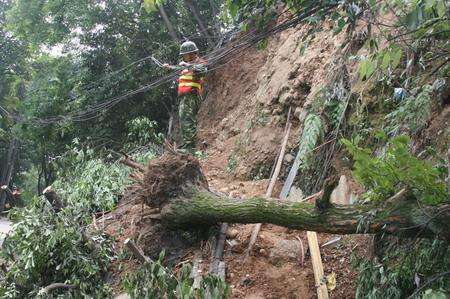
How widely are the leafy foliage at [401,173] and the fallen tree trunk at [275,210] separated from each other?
3.2 inches

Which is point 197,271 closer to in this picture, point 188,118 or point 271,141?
point 271,141

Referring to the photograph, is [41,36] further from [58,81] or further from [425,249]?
[425,249]

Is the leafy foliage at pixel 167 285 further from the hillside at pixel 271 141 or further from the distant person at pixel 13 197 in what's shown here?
the distant person at pixel 13 197

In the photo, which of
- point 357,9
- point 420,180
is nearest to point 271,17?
point 357,9

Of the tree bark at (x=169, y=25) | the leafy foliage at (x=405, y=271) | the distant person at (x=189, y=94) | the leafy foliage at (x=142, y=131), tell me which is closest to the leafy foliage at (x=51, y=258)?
the leafy foliage at (x=405, y=271)

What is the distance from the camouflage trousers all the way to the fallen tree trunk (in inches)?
177

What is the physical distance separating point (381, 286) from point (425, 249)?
1.42ft

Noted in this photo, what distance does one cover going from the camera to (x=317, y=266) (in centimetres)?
469

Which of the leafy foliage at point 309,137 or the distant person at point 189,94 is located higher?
the distant person at point 189,94

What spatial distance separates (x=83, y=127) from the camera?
1255 cm

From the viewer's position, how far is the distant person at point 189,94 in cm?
934

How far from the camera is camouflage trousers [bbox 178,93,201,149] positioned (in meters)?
9.70

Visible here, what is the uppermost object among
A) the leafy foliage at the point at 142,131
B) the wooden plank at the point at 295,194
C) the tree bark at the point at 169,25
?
the tree bark at the point at 169,25

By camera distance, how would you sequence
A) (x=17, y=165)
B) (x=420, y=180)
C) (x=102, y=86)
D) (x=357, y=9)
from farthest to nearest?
(x=17, y=165) → (x=102, y=86) → (x=357, y=9) → (x=420, y=180)
